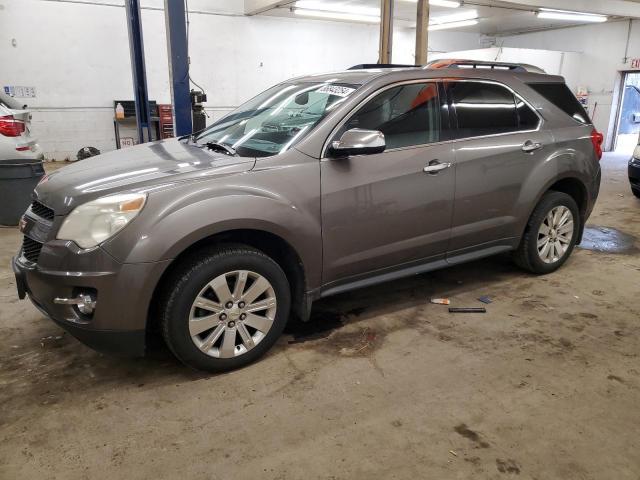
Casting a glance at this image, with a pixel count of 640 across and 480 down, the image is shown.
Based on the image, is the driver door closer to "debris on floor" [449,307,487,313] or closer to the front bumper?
"debris on floor" [449,307,487,313]

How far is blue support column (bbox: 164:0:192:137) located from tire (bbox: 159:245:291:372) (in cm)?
383

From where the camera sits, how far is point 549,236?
13.1 feet

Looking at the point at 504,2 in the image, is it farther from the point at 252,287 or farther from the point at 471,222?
the point at 252,287

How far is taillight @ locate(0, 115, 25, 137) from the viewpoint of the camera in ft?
18.4

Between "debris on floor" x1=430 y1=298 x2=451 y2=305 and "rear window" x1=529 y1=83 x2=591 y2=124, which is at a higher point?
"rear window" x1=529 y1=83 x2=591 y2=124

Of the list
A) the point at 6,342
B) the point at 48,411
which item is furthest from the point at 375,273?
the point at 6,342

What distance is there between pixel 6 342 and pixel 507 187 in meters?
3.42

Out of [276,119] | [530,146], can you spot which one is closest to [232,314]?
[276,119]

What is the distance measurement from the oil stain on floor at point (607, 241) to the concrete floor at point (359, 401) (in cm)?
153

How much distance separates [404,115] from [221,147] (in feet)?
3.75

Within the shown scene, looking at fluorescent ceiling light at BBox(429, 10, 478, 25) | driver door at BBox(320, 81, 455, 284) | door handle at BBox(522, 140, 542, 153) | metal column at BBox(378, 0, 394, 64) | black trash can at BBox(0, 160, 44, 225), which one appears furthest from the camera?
fluorescent ceiling light at BBox(429, 10, 478, 25)

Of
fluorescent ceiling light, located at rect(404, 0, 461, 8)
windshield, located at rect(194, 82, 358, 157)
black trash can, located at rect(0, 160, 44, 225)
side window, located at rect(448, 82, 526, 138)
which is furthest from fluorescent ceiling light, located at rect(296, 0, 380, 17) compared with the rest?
side window, located at rect(448, 82, 526, 138)

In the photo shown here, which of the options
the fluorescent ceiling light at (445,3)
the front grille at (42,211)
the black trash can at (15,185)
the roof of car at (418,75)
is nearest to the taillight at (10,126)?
the black trash can at (15,185)

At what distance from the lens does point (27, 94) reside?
33.5 feet
